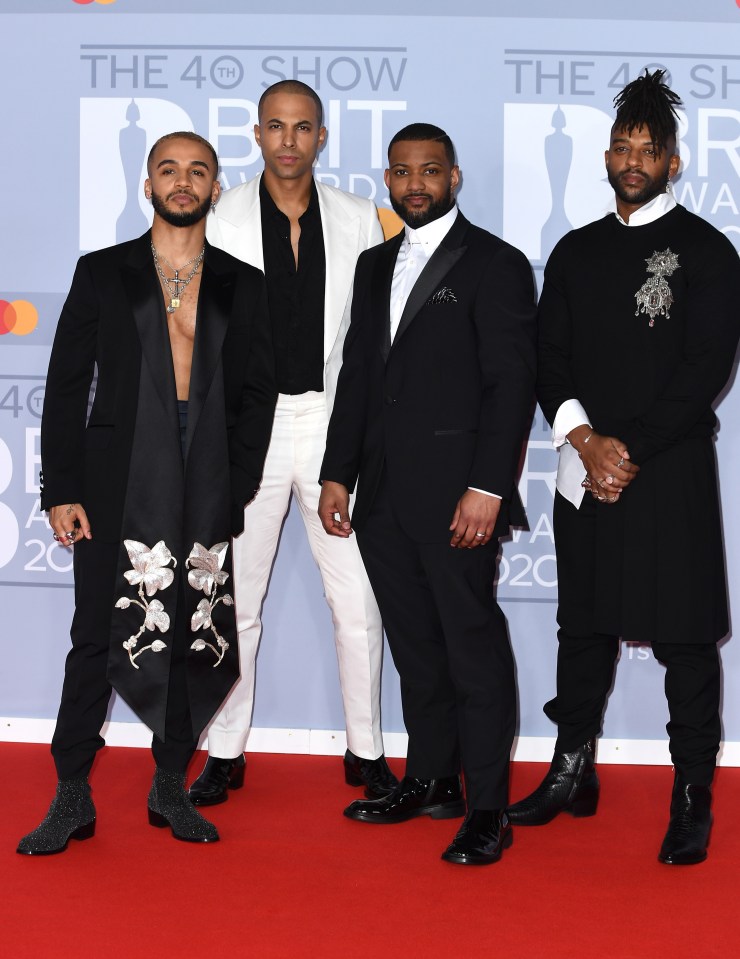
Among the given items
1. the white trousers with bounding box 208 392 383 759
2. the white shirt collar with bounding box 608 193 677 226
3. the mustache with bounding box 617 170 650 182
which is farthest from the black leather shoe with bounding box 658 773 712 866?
the mustache with bounding box 617 170 650 182

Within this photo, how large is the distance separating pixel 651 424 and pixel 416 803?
1.33m

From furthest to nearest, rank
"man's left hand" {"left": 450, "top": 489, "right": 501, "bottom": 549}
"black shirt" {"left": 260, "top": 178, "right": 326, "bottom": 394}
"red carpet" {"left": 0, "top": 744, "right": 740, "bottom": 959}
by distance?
"black shirt" {"left": 260, "top": 178, "right": 326, "bottom": 394} < "man's left hand" {"left": 450, "top": 489, "right": 501, "bottom": 549} < "red carpet" {"left": 0, "top": 744, "right": 740, "bottom": 959}

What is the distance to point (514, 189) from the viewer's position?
3914mm

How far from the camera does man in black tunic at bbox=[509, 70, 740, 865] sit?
313 cm

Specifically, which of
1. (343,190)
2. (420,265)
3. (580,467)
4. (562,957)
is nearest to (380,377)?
(420,265)

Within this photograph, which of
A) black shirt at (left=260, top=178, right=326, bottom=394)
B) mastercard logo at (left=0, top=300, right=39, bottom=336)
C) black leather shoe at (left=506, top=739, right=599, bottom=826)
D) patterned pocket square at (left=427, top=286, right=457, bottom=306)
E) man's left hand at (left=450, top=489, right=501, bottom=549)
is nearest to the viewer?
man's left hand at (left=450, top=489, right=501, bottom=549)

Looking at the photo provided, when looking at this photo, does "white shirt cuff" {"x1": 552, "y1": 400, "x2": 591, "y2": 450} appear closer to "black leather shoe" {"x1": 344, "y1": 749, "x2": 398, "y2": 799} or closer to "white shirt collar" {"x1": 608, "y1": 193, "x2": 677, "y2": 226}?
"white shirt collar" {"x1": 608, "y1": 193, "x2": 677, "y2": 226}

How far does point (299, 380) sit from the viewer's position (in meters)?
3.52

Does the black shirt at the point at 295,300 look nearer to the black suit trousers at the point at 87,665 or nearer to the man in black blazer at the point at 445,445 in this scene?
the man in black blazer at the point at 445,445

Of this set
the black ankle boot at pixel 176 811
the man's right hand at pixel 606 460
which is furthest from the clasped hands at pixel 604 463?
the black ankle boot at pixel 176 811

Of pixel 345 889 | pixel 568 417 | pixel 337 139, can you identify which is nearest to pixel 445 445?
pixel 568 417

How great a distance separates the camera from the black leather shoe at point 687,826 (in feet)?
10.0

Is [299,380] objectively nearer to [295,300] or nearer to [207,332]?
[295,300]

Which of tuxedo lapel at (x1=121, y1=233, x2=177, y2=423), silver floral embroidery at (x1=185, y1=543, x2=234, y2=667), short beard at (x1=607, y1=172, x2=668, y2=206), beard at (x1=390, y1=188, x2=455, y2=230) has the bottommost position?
silver floral embroidery at (x1=185, y1=543, x2=234, y2=667)
